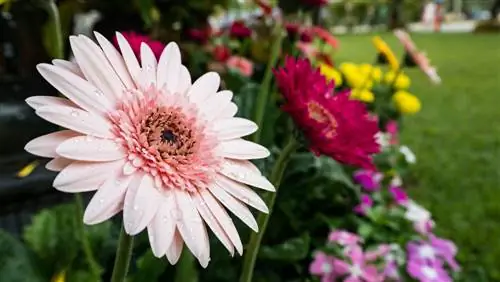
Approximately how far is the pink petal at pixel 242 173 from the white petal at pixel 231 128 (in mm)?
19

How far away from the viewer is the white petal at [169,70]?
52cm

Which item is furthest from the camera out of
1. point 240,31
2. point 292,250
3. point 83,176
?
point 240,31

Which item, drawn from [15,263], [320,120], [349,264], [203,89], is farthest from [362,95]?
[203,89]

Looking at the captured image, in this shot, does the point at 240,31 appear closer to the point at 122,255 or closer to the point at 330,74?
the point at 330,74

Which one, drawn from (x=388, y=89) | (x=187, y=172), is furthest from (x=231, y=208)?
(x=388, y=89)

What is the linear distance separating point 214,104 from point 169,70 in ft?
0.14

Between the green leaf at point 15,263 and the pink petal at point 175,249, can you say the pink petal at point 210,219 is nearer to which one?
the pink petal at point 175,249

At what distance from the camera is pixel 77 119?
1.46 feet

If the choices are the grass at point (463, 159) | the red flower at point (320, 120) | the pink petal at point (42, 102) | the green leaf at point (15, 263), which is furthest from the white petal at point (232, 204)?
the grass at point (463, 159)

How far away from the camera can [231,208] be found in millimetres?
484

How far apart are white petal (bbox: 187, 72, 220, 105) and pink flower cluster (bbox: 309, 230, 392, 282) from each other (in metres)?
0.88

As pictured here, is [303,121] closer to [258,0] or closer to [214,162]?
[214,162]

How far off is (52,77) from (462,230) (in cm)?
248

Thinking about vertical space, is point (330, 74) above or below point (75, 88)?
below
